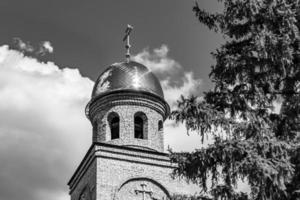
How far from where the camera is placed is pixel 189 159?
994 centimetres

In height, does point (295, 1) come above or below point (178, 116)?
above

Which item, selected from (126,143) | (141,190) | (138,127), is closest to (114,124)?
(138,127)

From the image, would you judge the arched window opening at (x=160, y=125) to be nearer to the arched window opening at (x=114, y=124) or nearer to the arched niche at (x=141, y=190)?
the arched window opening at (x=114, y=124)

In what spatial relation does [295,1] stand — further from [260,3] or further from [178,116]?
[178,116]

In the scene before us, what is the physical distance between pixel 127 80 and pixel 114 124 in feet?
5.29

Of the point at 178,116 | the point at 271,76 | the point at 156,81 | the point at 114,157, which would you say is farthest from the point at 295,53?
the point at 156,81

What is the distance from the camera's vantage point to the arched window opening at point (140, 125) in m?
20.3

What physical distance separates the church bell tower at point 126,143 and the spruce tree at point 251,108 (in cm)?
877

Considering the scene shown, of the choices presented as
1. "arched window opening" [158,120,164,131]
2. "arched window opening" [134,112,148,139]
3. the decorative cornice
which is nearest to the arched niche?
"arched window opening" [134,112,148,139]

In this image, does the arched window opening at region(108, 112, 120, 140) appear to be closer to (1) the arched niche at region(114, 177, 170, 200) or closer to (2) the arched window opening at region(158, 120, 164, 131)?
(2) the arched window opening at region(158, 120, 164, 131)

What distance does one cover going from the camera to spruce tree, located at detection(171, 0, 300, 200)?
9336mm

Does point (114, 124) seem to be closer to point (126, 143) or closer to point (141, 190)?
point (126, 143)

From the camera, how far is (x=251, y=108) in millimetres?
10219

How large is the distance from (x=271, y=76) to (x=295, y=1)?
1.38 meters
